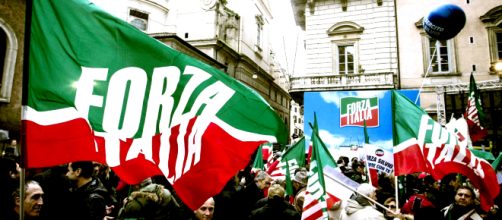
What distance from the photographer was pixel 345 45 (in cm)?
2262

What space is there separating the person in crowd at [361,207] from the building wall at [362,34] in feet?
61.2

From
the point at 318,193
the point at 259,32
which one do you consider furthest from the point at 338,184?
the point at 259,32

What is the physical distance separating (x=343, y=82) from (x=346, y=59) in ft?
6.09

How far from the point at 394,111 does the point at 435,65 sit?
1853 centimetres

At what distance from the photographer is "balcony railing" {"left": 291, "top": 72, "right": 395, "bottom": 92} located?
2091cm

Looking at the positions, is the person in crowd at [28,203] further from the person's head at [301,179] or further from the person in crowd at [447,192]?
the person in crowd at [447,192]

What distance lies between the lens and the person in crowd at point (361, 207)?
13.1ft

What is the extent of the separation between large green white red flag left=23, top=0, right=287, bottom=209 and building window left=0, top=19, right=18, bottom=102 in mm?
15495

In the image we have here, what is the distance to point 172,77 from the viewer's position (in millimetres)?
2930

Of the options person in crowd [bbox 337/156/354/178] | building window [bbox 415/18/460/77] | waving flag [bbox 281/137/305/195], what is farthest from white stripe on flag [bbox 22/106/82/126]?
building window [bbox 415/18/460/77]

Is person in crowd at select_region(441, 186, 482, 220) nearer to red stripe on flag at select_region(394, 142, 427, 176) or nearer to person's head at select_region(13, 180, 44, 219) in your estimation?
red stripe on flag at select_region(394, 142, 427, 176)

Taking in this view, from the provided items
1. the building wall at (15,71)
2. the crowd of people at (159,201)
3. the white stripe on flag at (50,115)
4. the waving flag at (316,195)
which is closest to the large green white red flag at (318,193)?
the waving flag at (316,195)

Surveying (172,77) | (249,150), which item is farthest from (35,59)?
(249,150)

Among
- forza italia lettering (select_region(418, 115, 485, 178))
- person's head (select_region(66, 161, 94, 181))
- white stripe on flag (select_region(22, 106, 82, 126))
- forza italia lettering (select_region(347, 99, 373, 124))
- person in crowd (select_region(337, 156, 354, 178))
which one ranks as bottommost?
person in crowd (select_region(337, 156, 354, 178))
